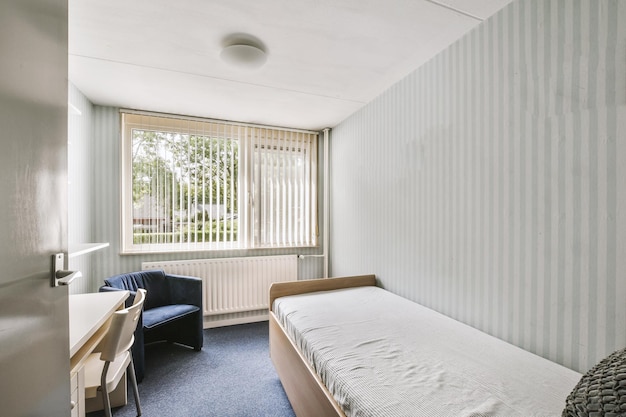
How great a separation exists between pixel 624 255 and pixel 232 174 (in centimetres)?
326

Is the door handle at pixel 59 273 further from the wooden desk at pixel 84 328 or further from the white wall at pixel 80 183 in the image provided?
the white wall at pixel 80 183

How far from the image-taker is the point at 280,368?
213 cm

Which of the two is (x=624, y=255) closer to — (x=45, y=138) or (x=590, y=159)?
(x=590, y=159)

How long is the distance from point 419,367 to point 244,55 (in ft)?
6.86

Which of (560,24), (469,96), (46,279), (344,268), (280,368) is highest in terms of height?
(560,24)

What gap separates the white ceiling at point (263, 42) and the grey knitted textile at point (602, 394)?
68.4 inches

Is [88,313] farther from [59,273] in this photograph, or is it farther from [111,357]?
[59,273]

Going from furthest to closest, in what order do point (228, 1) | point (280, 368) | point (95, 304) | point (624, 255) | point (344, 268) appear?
point (344, 268)
point (280, 368)
point (95, 304)
point (228, 1)
point (624, 255)

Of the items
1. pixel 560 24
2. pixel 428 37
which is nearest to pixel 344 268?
pixel 428 37

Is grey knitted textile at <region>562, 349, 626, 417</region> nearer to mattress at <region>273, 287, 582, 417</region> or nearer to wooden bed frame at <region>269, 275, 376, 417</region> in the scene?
mattress at <region>273, 287, 582, 417</region>

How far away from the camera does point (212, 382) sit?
2.28 m

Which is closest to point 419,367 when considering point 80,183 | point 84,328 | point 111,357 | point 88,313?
point 111,357

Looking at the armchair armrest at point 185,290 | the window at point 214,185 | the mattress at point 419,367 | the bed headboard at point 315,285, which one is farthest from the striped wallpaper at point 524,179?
the armchair armrest at point 185,290

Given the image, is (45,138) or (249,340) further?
(249,340)
